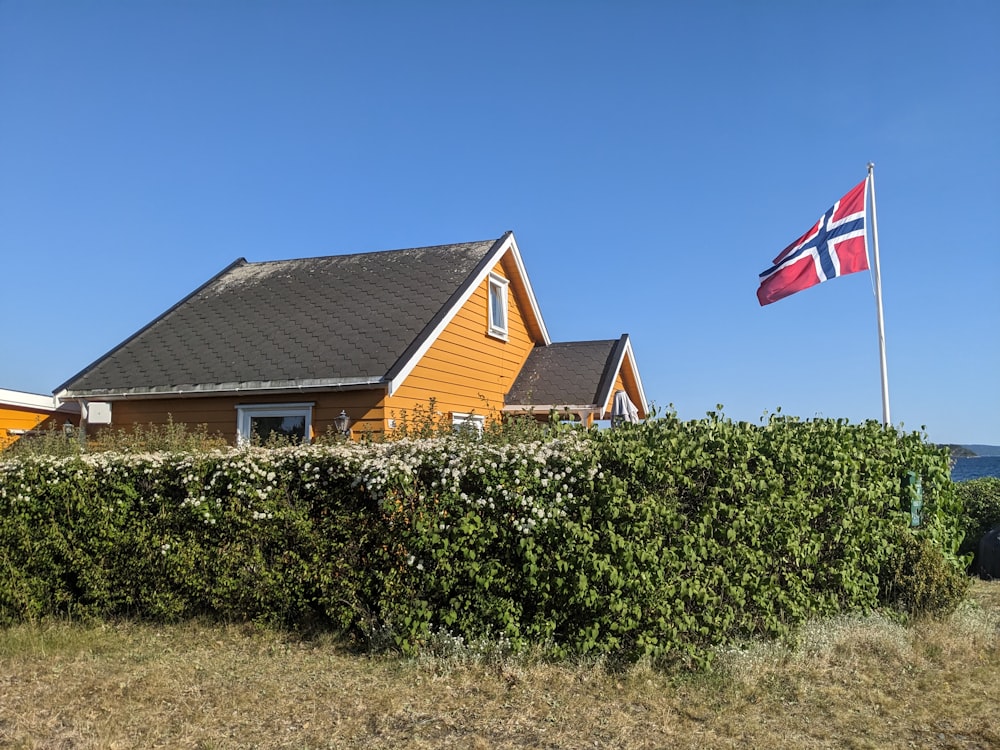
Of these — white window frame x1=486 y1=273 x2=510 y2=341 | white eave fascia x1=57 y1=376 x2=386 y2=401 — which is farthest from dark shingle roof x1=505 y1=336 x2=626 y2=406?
white eave fascia x1=57 y1=376 x2=386 y2=401

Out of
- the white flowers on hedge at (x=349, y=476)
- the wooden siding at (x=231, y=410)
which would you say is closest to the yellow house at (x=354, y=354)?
the wooden siding at (x=231, y=410)

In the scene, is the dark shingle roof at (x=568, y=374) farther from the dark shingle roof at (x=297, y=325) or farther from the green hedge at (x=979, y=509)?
→ the green hedge at (x=979, y=509)

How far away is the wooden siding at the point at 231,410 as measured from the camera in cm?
1276

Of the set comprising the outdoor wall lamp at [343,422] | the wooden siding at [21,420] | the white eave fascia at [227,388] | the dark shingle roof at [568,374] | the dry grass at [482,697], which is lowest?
the dry grass at [482,697]

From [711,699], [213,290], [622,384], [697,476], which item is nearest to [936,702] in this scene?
[711,699]

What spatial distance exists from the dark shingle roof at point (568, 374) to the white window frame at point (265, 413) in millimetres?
4442

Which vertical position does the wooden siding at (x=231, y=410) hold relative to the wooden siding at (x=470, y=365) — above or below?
below

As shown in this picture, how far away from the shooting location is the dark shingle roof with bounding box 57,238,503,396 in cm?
1337

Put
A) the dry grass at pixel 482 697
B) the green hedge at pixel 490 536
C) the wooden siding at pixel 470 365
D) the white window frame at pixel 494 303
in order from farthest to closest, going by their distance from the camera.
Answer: the white window frame at pixel 494 303
the wooden siding at pixel 470 365
the green hedge at pixel 490 536
the dry grass at pixel 482 697

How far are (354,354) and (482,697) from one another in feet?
27.3

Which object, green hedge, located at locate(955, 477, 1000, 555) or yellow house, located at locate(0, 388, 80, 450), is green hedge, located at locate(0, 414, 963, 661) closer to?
green hedge, located at locate(955, 477, 1000, 555)

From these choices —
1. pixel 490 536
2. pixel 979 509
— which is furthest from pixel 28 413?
pixel 979 509

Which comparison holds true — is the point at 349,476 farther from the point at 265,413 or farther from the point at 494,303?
the point at 494,303

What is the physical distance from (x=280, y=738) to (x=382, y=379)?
24.6 feet
